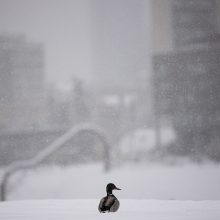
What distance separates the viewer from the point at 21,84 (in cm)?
1563

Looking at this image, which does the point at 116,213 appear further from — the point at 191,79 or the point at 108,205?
the point at 191,79

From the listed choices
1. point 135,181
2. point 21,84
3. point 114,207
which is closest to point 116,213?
point 114,207

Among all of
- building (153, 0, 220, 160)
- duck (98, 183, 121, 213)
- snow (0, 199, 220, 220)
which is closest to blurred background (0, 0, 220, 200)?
building (153, 0, 220, 160)

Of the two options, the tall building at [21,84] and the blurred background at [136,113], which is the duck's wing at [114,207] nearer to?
the blurred background at [136,113]

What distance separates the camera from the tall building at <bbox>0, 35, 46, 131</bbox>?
47.2 feet

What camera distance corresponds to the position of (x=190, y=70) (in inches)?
555

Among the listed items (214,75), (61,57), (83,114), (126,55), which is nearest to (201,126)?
(214,75)

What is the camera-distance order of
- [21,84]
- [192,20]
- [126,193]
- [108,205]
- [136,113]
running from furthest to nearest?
[126,193] → [21,84] → [192,20] → [136,113] → [108,205]

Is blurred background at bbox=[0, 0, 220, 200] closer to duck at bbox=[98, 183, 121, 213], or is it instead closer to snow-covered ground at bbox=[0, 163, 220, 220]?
snow-covered ground at bbox=[0, 163, 220, 220]

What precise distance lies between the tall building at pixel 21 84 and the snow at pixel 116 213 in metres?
10.3

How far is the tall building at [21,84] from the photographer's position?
47.2 ft

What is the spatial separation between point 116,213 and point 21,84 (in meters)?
12.9

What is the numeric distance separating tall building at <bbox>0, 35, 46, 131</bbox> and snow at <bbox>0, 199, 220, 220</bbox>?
1026cm

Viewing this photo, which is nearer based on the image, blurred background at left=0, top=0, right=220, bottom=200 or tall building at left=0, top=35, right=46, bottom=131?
blurred background at left=0, top=0, right=220, bottom=200
